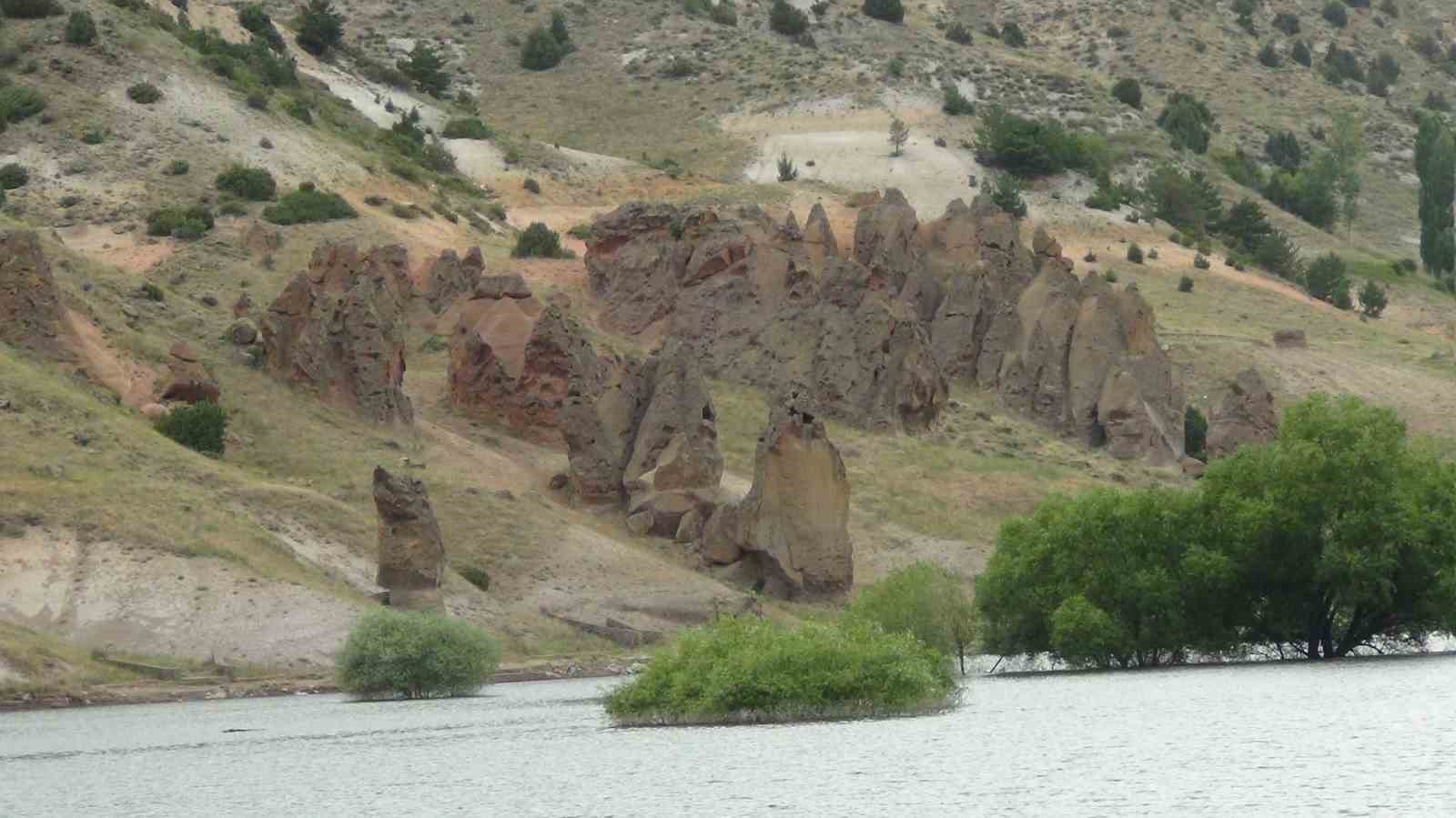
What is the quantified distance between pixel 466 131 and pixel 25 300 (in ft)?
241

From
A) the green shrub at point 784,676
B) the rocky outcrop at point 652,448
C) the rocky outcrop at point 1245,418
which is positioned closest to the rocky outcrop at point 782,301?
the rocky outcrop at point 652,448

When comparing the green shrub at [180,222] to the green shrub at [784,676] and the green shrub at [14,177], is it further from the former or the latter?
the green shrub at [784,676]

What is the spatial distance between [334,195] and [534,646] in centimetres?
4878

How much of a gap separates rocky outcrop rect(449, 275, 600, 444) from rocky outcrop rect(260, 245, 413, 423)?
4.23 metres

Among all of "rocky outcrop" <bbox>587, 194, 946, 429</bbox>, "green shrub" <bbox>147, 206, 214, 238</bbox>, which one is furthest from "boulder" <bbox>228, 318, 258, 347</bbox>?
"rocky outcrop" <bbox>587, 194, 946, 429</bbox>

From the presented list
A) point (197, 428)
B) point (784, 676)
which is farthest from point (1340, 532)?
point (197, 428)

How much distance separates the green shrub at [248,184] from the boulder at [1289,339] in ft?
177

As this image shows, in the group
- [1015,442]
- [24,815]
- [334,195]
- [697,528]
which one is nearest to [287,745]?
[24,815]

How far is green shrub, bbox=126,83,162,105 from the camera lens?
13175 cm

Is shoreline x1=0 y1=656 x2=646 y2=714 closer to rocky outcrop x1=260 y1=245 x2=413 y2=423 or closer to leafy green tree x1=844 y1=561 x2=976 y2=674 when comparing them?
leafy green tree x1=844 y1=561 x2=976 y2=674

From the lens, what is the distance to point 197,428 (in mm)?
91500

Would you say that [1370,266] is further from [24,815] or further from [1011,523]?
[24,815]

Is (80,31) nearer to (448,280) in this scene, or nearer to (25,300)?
(448,280)

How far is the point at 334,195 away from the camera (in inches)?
5002
